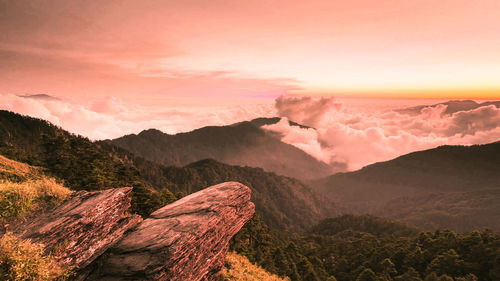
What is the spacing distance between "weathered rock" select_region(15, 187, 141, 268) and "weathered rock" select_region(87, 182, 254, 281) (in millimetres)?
1018

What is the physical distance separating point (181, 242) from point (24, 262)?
8.26 metres

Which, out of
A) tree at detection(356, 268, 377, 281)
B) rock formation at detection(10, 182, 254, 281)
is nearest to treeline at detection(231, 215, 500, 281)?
tree at detection(356, 268, 377, 281)

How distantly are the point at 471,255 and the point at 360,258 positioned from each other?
33310mm

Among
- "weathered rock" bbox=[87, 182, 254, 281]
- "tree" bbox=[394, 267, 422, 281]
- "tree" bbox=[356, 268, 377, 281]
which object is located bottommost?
"tree" bbox=[356, 268, 377, 281]

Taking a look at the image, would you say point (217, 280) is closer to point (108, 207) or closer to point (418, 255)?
point (108, 207)

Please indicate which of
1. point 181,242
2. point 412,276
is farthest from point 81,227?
point 412,276

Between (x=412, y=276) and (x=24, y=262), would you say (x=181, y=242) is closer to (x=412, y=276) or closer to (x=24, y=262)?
(x=24, y=262)

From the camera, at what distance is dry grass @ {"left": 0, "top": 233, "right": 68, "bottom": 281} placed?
11.1 metres

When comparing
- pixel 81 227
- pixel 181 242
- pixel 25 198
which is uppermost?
pixel 25 198

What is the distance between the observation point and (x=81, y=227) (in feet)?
49.9

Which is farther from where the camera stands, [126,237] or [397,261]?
[397,261]

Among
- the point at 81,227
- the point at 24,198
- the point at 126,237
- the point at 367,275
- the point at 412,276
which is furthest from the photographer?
the point at 367,275

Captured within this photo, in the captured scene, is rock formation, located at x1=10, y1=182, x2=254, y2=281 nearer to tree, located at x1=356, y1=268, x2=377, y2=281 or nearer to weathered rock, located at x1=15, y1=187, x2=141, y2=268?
weathered rock, located at x1=15, y1=187, x2=141, y2=268

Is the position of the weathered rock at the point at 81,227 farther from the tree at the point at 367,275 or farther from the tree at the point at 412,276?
the tree at the point at 412,276
